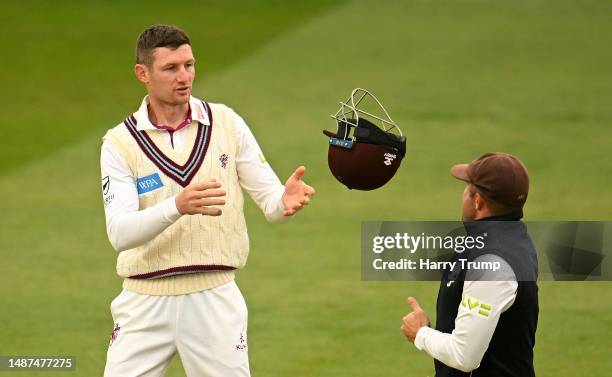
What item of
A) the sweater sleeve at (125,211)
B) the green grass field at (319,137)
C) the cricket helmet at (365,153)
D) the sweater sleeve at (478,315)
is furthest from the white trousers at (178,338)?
the green grass field at (319,137)

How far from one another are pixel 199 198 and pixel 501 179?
1117 mm

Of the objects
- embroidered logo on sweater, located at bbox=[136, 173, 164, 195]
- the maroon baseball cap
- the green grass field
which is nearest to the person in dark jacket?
the maroon baseball cap

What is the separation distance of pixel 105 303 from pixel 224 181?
3.61 m

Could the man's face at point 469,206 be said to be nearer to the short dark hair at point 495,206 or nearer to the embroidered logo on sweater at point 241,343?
the short dark hair at point 495,206

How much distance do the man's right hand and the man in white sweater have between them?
23 centimetres

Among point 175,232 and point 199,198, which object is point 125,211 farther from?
point 199,198

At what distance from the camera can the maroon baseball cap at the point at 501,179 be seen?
4.46 metres

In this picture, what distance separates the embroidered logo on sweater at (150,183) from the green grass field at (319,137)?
2.59 m

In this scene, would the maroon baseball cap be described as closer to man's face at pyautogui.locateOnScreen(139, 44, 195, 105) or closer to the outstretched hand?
the outstretched hand

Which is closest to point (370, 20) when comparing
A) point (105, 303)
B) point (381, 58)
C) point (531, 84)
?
point (381, 58)

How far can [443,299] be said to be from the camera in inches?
183

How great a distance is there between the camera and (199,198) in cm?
474

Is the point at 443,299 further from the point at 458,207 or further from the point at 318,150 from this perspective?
the point at 318,150

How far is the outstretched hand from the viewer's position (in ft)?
16.8
